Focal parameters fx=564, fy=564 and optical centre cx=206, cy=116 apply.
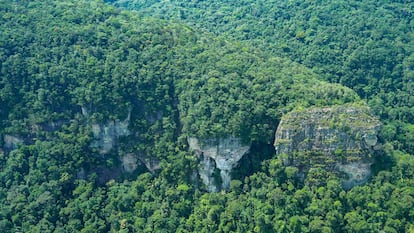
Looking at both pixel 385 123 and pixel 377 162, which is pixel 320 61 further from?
pixel 377 162

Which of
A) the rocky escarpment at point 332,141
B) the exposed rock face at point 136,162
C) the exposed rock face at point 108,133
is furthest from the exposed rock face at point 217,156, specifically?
the exposed rock face at point 108,133

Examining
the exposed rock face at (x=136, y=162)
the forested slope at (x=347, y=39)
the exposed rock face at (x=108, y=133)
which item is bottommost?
the exposed rock face at (x=136, y=162)

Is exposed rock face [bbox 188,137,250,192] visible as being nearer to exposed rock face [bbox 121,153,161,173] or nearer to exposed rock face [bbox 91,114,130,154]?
exposed rock face [bbox 121,153,161,173]

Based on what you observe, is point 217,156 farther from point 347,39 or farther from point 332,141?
point 347,39

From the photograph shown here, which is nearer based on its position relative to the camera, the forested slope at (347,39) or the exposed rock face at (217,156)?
the exposed rock face at (217,156)

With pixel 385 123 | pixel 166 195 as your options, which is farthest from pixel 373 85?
pixel 166 195

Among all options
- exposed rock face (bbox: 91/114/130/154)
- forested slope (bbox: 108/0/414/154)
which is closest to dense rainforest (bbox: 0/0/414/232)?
exposed rock face (bbox: 91/114/130/154)

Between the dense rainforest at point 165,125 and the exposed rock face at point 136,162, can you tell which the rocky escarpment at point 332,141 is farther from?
the exposed rock face at point 136,162

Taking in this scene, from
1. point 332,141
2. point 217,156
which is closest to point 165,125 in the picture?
point 217,156
